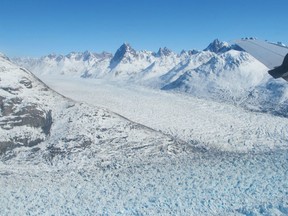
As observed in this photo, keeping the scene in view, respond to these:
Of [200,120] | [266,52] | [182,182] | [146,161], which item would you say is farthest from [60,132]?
[266,52]

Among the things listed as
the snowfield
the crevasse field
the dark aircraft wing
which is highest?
the dark aircraft wing

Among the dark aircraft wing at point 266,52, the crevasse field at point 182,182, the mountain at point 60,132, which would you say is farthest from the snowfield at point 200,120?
the dark aircraft wing at point 266,52

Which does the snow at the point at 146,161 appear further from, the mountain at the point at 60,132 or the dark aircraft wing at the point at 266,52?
the dark aircraft wing at the point at 266,52

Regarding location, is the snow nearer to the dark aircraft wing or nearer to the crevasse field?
the crevasse field

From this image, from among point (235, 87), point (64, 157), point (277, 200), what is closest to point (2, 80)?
point (64, 157)

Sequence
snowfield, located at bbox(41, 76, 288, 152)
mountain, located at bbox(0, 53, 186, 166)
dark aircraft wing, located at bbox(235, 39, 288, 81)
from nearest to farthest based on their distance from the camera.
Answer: dark aircraft wing, located at bbox(235, 39, 288, 81), mountain, located at bbox(0, 53, 186, 166), snowfield, located at bbox(41, 76, 288, 152)

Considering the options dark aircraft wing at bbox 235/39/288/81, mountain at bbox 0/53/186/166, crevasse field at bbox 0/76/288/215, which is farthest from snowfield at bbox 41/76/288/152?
dark aircraft wing at bbox 235/39/288/81

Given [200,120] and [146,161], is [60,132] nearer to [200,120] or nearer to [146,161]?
[146,161]
